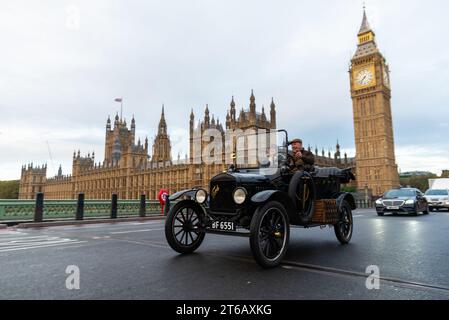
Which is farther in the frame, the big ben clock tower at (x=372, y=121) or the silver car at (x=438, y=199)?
the big ben clock tower at (x=372, y=121)

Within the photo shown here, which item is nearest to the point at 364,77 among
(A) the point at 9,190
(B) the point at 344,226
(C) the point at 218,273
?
(B) the point at 344,226

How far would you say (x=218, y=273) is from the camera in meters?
3.62

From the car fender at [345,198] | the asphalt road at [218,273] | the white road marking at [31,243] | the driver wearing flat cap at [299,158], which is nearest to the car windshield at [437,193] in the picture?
the car fender at [345,198]

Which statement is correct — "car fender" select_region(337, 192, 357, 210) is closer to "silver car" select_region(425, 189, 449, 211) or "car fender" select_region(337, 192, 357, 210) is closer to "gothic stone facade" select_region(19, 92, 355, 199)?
"silver car" select_region(425, 189, 449, 211)

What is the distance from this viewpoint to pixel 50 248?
556 centimetres

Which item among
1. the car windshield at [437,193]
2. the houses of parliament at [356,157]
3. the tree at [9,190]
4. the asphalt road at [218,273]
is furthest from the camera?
the tree at [9,190]

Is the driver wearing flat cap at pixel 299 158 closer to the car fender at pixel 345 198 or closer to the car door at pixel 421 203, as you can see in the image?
the car fender at pixel 345 198

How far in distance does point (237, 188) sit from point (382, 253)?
2.85m

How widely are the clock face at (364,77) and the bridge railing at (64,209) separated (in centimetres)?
7875

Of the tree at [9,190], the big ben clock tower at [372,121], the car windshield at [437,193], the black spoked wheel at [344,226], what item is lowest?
the black spoked wheel at [344,226]

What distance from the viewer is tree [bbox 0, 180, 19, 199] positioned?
126012mm

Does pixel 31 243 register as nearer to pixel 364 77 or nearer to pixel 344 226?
pixel 344 226

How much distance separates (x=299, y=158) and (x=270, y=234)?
74.0 inches

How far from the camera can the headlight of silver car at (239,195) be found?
→ 13.9ft
